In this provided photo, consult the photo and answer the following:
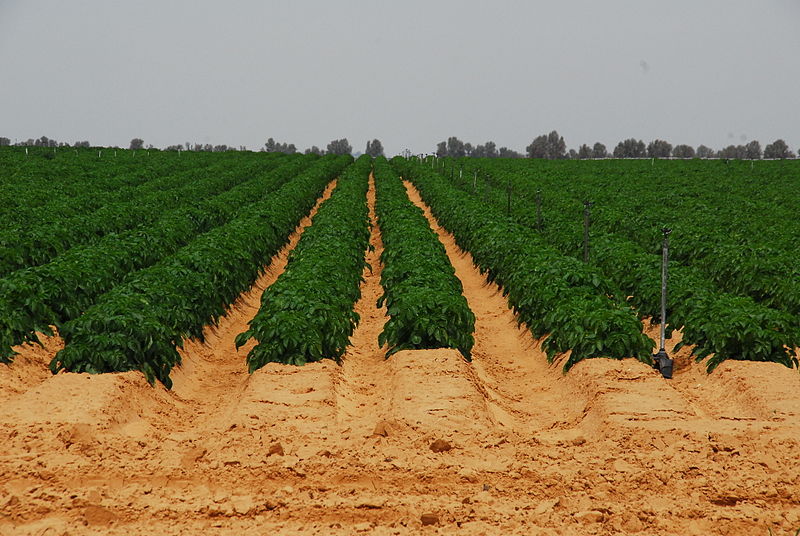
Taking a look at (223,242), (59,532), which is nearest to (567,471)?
(59,532)

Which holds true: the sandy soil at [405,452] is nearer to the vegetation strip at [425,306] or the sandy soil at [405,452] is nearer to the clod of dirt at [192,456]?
the clod of dirt at [192,456]

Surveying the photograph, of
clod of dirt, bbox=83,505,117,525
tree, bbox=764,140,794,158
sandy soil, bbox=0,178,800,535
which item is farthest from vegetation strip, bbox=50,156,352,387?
tree, bbox=764,140,794,158

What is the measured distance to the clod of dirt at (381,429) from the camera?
23.7 ft

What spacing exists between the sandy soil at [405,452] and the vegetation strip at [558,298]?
0.42m

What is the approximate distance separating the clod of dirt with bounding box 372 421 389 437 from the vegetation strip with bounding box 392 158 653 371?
12.7ft

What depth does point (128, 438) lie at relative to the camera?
7.06 metres

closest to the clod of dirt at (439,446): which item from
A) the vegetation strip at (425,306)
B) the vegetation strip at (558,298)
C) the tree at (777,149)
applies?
the vegetation strip at (425,306)

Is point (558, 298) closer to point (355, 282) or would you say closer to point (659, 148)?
point (355, 282)

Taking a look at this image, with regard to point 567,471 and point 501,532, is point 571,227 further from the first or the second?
point 501,532

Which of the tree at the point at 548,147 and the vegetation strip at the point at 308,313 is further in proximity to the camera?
the tree at the point at 548,147

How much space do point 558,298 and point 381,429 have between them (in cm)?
549

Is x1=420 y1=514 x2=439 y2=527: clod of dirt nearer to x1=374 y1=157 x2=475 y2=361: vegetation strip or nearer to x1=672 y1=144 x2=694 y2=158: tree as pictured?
x1=374 y1=157 x2=475 y2=361: vegetation strip

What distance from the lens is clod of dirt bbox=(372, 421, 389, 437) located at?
7.23 meters

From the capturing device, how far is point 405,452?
6.81 meters
